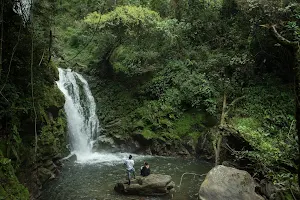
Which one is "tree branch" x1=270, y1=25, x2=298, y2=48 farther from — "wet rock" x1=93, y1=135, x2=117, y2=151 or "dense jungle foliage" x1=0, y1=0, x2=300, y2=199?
"wet rock" x1=93, y1=135, x2=117, y2=151

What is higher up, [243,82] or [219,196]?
[243,82]

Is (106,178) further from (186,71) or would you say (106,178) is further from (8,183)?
(186,71)

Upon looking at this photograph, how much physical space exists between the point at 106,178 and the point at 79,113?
6.61 meters

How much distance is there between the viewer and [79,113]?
721 inches

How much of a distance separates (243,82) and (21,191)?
1404cm

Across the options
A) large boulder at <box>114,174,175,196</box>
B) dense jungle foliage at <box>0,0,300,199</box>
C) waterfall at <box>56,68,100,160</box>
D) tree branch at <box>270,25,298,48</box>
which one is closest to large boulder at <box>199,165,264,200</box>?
large boulder at <box>114,174,175,196</box>

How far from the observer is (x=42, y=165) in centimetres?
1200

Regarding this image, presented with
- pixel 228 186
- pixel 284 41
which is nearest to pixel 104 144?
pixel 228 186

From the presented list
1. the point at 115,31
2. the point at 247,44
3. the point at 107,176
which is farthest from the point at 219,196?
the point at 115,31

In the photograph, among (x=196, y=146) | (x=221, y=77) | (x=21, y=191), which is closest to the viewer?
(x=21, y=191)

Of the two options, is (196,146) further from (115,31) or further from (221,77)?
(115,31)

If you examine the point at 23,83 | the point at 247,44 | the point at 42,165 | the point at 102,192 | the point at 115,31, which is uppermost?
the point at 115,31

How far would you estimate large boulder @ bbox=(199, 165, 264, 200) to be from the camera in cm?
965

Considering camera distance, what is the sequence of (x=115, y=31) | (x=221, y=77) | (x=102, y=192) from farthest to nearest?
1. (x=115, y=31)
2. (x=221, y=77)
3. (x=102, y=192)
